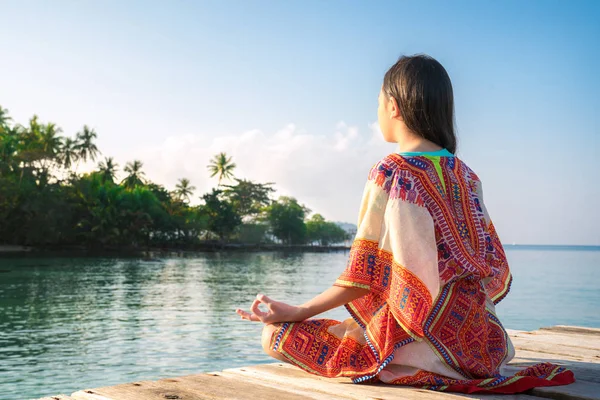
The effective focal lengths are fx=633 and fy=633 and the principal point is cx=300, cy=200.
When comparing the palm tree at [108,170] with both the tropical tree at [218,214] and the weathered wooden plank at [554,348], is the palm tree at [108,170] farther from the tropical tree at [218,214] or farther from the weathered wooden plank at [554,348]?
the weathered wooden plank at [554,348]

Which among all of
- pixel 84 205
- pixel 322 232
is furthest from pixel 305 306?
pixel 322 232

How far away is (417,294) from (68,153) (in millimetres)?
46233

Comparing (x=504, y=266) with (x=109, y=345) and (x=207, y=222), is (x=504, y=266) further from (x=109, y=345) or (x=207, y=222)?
(x=207, y=222)

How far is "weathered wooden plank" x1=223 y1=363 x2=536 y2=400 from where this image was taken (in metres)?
1.73

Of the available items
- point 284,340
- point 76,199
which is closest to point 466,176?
point 284,340

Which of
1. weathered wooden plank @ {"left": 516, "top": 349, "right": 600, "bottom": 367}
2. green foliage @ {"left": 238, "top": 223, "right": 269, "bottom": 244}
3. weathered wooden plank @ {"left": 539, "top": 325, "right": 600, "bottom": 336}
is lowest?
weathered wooden plank @ {"left": 516, "top": 349, "right": 600, "bottom": 367}

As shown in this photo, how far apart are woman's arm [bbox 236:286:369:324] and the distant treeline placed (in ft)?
128

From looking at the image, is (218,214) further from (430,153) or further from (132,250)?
(430,153)

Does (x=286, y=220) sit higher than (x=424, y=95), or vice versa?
(x=286, y=220)

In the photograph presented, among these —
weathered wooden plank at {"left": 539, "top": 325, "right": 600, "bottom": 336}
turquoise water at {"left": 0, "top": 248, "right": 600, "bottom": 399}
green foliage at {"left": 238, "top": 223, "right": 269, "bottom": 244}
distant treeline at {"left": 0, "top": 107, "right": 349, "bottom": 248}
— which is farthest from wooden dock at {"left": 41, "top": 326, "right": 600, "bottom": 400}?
green foliage at {"left": 238, "top": 223, "right": 269, "bottom": 244}

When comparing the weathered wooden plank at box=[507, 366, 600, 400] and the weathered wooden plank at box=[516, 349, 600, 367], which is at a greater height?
the weathered wooden plank at box=[507, 366, 600, 400]

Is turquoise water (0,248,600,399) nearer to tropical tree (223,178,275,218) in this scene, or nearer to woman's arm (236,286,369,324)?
woman's arm (236,286,369,324)

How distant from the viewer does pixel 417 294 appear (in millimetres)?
1781

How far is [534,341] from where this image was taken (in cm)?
305
